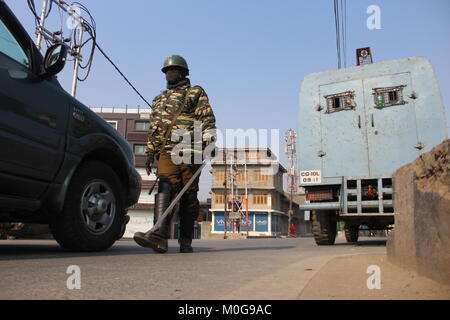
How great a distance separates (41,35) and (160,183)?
549 inches

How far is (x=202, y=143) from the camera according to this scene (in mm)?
4441

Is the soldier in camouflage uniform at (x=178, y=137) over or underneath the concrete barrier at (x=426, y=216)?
over

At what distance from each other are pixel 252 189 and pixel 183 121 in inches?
1968

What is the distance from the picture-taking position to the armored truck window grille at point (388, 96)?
7004 millimetres

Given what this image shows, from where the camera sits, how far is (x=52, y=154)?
350 centimetres

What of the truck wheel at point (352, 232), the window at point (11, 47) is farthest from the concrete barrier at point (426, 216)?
the truck wheel at point (352, 232)

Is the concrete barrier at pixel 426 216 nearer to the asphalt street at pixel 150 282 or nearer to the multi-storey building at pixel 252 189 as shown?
the asphalt street at pixel 150 282

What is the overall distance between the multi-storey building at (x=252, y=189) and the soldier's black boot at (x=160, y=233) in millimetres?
46017

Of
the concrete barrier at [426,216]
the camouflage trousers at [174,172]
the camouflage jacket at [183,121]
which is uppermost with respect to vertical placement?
the camouflage jacket at [183,121]

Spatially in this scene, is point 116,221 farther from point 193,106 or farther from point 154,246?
point 193,106

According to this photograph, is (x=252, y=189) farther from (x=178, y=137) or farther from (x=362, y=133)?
(x=178, y=137)

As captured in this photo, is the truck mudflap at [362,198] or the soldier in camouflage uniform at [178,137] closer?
the soldier in camouflage uniform at [178,137]

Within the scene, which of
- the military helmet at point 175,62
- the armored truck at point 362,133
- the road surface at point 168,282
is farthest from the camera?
the armored truck at point 362,133
